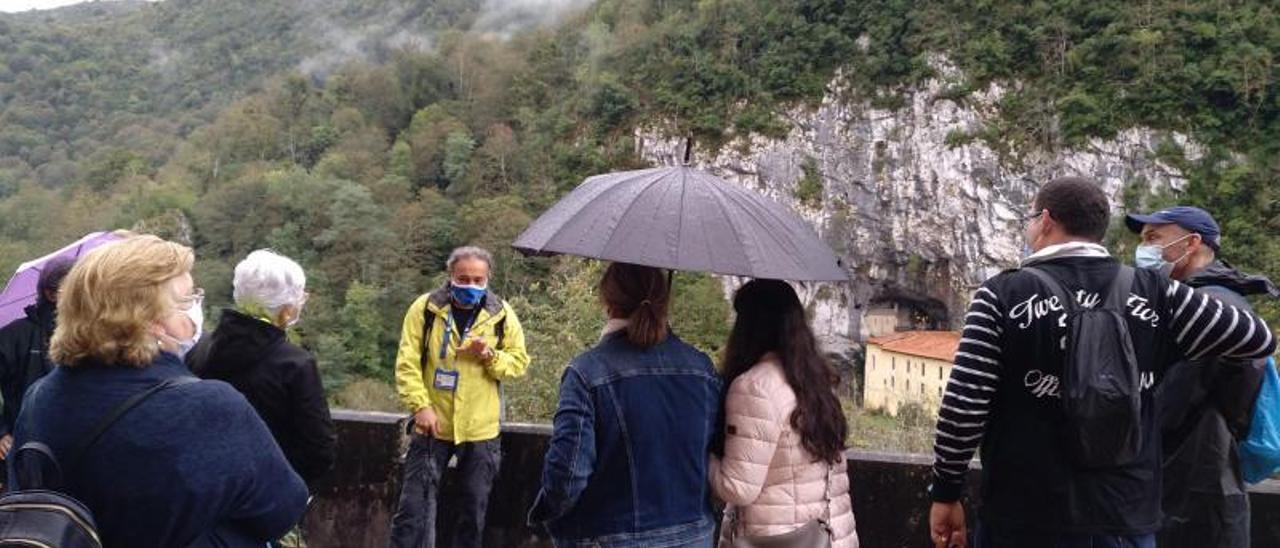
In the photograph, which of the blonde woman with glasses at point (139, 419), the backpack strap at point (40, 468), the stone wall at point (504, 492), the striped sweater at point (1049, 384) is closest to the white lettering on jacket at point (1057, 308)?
the striped sweater at point (1049, 384)

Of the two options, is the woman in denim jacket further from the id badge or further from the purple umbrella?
the purple umbrella

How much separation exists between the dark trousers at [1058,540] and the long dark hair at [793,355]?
0.42 m

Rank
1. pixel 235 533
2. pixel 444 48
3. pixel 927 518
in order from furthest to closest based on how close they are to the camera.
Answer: pixel 444 48
pixel 927 518
pixel 235 533

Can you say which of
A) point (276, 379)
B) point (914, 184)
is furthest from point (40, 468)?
point (914, 184)

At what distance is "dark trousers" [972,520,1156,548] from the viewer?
1.96 metres

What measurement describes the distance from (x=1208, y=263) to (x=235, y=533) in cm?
266

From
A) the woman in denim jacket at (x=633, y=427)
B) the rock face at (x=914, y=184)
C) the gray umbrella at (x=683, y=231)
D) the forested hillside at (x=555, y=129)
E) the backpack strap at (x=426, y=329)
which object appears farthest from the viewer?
the rock face at (x=914, y=184)

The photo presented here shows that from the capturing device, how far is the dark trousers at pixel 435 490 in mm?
3330

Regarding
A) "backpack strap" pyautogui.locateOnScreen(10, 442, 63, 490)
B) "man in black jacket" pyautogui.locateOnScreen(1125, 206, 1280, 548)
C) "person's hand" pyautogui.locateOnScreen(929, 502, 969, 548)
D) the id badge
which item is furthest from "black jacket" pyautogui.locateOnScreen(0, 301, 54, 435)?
"man in black jacket" pyautogui.locateOnScreen(1125, 206, 1280, 548)

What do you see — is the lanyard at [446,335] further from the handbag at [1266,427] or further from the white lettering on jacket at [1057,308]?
the handbag at [1266,427]

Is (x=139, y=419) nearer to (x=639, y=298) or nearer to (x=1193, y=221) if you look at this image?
(x=639, y=298)

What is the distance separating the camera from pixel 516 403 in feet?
26.4

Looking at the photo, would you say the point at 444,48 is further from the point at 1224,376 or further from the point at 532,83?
the point at 1224,376

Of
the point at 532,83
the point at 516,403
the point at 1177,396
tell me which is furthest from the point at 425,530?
the point at 532,83
